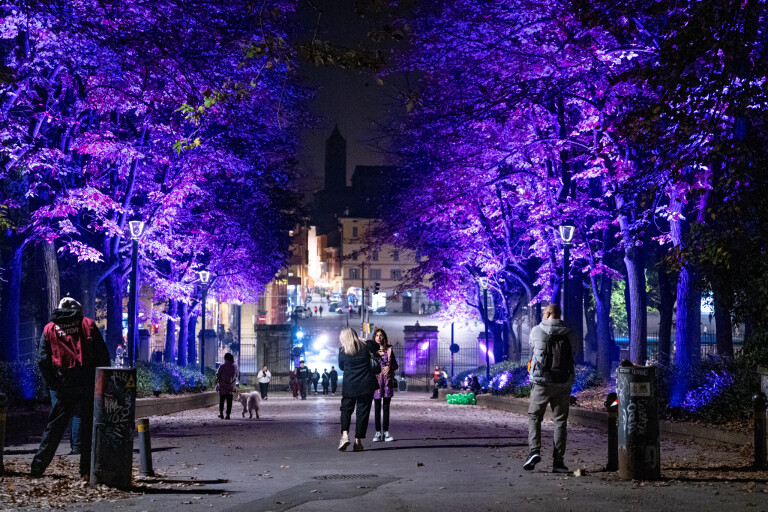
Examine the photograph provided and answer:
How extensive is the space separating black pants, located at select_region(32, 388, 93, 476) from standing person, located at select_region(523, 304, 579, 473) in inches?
189

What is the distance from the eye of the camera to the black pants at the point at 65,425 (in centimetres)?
978

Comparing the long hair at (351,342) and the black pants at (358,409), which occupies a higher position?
the long hair at (351,342)

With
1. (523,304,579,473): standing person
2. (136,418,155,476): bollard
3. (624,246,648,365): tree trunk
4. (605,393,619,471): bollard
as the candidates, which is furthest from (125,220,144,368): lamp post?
(605,393,619,471): bollard

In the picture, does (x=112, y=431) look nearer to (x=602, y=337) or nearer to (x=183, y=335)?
(x=602, y=337)

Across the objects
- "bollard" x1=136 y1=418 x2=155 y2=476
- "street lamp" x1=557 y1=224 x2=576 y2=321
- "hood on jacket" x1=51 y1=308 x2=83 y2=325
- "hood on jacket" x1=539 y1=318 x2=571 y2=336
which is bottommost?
"bollard" x1=136 y1=418 x2=155 y2=476

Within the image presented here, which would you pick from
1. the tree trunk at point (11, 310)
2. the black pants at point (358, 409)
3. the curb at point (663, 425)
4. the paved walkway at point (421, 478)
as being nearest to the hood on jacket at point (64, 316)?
the paved walkway at point (421, 478)

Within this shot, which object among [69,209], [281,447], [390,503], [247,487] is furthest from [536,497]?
[69,209]

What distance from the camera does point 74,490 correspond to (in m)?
8.97

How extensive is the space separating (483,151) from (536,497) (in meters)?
21.1

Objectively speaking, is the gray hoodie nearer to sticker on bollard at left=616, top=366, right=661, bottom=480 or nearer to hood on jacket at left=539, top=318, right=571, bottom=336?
hood on jacket at left=539, top=318, right=571, bottom=336

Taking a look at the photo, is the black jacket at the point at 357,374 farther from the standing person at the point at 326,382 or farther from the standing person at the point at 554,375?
the standing person at the point at 326,382

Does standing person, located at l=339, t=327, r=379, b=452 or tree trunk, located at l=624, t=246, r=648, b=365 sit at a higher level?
tree trunk, located at l=624, t=246, r=648, b=365

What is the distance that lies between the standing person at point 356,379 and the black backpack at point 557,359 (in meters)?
3.46

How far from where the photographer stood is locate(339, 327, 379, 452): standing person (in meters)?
13.2
